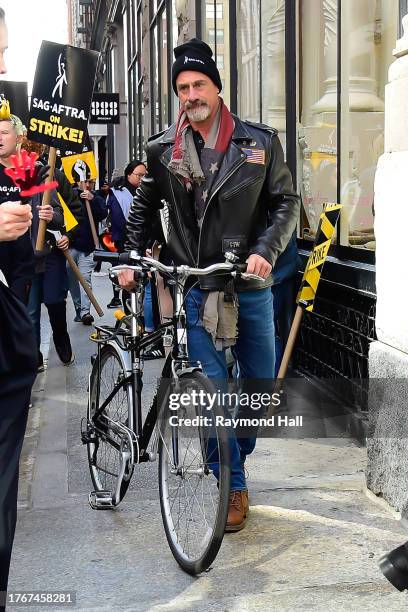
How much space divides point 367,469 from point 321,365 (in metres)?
1.97

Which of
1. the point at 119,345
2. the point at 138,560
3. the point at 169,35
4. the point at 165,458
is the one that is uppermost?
the point at 169,35

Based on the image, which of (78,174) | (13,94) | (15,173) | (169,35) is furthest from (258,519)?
(169,35)

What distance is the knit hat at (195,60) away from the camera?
4.56 metres

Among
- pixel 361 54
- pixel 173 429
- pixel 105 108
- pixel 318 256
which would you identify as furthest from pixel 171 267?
pixel 105 108

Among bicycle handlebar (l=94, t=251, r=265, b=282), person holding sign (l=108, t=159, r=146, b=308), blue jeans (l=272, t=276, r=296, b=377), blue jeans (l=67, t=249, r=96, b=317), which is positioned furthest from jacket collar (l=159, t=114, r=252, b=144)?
person holding sign (l=108, t=159, r=146, b=308)

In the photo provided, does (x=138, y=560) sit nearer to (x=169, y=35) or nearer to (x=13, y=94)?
(x=13, y=94)

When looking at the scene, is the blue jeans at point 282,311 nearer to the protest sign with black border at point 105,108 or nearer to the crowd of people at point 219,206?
the crowd of people at point 219,206

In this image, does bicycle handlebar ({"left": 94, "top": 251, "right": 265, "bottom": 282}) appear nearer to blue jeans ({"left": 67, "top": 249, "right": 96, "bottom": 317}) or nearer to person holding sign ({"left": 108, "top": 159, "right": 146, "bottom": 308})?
blue jeans ({"left": 67, "top": 249, "right": 96, "bottom": 317})

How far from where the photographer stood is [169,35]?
579 inches

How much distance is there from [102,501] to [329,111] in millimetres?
3455

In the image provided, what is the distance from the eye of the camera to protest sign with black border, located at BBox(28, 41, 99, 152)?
798 centimetres

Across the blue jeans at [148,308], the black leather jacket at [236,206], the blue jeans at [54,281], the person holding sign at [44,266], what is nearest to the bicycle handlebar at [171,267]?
the black leather jacket at [236,206]

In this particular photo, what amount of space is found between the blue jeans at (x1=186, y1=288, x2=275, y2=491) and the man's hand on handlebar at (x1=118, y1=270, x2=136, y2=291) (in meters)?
0.31

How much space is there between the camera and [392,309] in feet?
15.4
